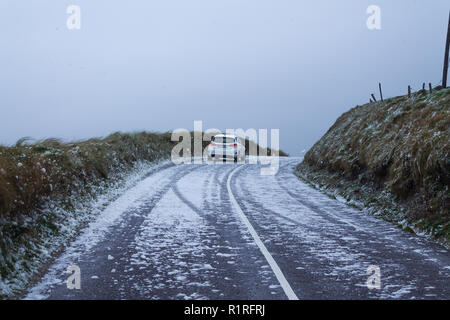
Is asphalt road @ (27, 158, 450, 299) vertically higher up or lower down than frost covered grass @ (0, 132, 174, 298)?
lower down

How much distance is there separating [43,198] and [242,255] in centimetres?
456

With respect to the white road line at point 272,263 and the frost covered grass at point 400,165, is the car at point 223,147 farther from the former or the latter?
the white road line at point 272,263

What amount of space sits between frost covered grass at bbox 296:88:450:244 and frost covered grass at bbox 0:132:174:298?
24.4 feet

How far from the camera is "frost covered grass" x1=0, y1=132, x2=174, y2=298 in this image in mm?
5804

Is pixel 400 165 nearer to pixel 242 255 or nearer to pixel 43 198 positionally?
pixel 242 255

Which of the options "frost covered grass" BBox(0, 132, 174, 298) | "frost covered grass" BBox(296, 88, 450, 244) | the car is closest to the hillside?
"frost covered grass" BBox(0, 132, 174, 298)

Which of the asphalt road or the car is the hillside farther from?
the car

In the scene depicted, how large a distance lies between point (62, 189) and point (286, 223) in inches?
216

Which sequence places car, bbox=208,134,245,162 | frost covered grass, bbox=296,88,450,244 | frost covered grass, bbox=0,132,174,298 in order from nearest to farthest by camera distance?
frost covered grass, bbox=0,132,174,298
frost covered grass, bbox=296,88,450,244
car, bbox=208,134,245,162

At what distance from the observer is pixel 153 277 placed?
536 centimetres

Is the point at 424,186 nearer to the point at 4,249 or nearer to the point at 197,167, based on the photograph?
the point at 4,249

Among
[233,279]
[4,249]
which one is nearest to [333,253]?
[233,279]

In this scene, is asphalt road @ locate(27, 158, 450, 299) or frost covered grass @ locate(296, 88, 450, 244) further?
frost covered grass @ locate(296, 88, 450, 244)

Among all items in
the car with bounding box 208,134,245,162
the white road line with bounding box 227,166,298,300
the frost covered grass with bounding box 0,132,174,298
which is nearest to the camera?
the white road line with bounding box 227,166,298,300
